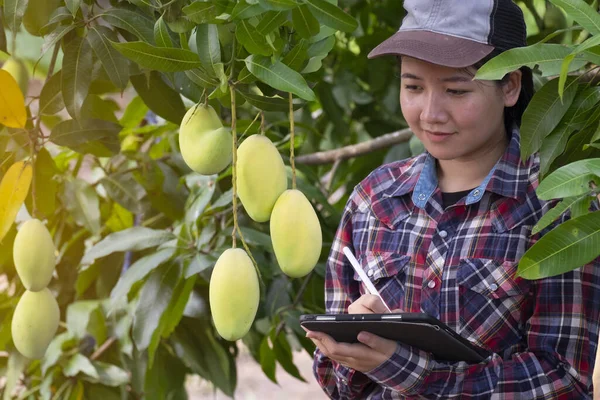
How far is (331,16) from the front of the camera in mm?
869

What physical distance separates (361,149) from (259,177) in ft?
4.08

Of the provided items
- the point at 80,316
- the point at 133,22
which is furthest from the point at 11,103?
the point at 80,316

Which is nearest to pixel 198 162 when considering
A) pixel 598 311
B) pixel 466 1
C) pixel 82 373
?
pixel 466 1

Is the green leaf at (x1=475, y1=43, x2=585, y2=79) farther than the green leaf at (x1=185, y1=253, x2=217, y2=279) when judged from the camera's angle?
No

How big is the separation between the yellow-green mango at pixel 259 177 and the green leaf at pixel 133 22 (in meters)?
0.32

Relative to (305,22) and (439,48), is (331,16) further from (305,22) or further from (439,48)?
(439,48)

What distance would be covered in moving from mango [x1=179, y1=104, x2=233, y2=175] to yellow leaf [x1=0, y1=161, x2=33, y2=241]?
1.07 feet

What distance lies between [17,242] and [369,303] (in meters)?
0.44

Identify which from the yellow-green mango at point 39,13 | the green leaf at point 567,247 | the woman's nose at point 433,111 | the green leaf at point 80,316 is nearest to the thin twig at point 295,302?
the green leaf at point 80,316

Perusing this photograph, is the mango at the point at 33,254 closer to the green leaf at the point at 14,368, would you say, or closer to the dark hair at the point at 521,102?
the dark hair at the point at 521,102

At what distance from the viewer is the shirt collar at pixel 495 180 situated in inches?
48.8

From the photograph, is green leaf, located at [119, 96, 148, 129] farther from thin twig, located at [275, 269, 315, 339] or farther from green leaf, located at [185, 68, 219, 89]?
green leaf, located at [185, 68, 219, 89]

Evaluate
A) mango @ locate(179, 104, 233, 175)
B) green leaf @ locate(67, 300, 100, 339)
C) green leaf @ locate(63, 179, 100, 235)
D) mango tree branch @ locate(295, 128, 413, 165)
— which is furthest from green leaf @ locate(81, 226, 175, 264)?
mango @ locate(179, 104, 233, 175)

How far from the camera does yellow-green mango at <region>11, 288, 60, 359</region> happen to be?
1155 mm
